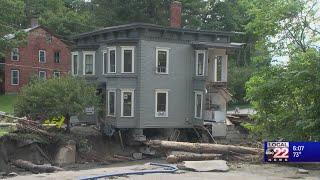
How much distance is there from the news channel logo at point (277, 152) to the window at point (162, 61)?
2536cm

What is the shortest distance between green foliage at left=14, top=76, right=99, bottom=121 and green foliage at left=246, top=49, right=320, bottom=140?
16875 mm

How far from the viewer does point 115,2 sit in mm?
70000

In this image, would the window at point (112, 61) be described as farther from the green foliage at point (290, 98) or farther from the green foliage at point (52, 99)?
the green foliage at point (290, 98)

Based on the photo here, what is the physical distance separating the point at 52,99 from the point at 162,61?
9598mm

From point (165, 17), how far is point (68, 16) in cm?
1343

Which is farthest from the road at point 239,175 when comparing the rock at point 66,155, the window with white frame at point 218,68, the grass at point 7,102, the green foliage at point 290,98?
the grass at point 7,102

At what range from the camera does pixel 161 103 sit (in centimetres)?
4138

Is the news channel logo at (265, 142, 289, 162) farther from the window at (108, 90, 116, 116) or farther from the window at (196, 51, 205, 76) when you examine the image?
the window at (196, 51, 205, 76)

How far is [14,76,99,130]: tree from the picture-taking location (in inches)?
1414

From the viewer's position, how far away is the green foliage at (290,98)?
755 inches

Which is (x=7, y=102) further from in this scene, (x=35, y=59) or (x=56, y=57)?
(x=56, y=57)

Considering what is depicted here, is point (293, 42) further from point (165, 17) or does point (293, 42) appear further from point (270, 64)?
point (165, 17)

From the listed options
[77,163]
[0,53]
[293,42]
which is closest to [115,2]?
[0,53]

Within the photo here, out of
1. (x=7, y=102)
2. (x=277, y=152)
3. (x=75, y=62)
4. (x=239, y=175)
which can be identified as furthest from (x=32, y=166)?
(x=7, y=102)
